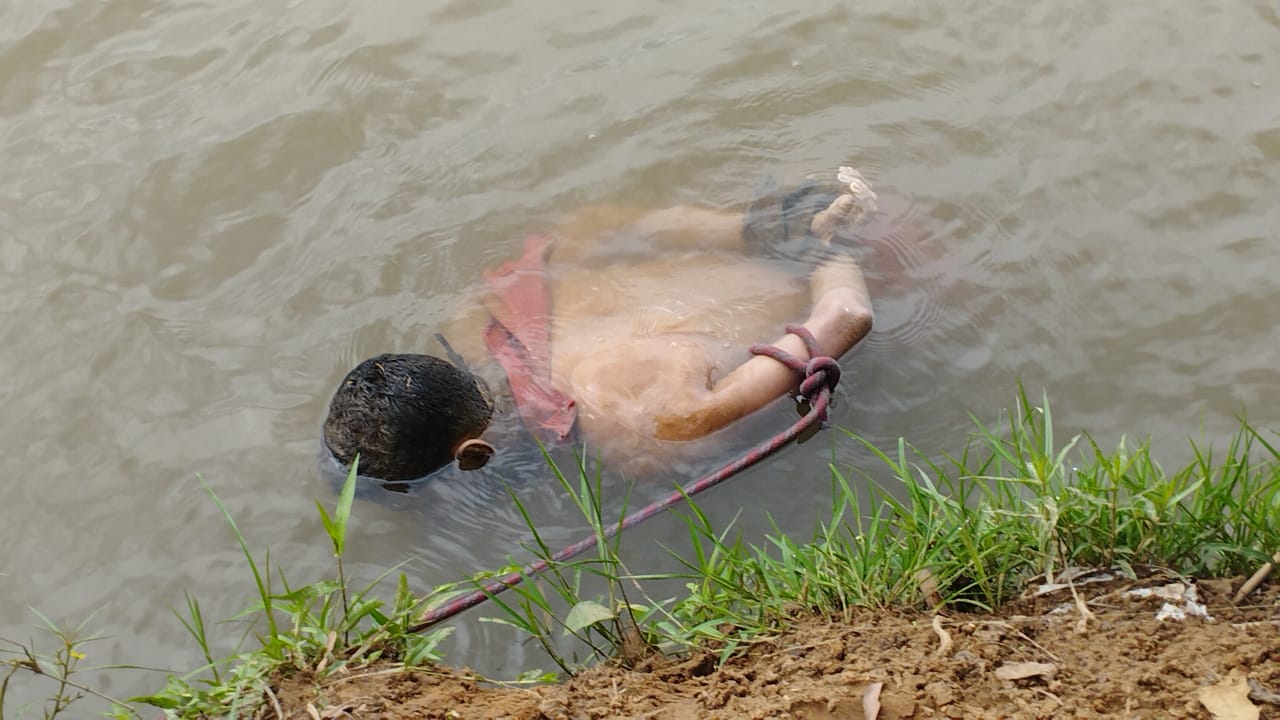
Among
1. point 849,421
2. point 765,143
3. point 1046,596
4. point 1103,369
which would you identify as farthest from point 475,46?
point 1046,596

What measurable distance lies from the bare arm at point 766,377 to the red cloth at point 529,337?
356 mm

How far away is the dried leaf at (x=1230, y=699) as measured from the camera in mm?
2031

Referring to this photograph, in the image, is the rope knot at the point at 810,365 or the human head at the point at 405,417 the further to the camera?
the rope knot at the point at 810,365

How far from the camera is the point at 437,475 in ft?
11.9

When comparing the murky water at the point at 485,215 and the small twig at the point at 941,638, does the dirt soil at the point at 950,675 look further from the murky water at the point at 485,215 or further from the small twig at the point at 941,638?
the murky water at the point at 485,215

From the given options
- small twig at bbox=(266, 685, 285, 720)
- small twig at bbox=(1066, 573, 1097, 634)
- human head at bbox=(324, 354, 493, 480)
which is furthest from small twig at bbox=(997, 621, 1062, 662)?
human head at bbox=(324, 354, 493, 480)

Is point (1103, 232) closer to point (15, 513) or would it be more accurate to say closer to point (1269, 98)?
point (1269, 98)

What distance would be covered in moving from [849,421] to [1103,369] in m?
0.90

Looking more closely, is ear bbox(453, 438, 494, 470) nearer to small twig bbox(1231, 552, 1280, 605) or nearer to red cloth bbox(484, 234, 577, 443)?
red cloth bbox(484, 234, 577, 443)

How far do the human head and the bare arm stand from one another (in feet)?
2.04

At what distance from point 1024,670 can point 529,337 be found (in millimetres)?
2097

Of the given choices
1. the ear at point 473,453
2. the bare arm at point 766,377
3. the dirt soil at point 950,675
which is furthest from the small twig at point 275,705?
the bare arm at point 766,377

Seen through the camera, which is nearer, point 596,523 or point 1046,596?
point 596,523

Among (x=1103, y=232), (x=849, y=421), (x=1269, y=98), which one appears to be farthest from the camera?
(x=1269, y=98)
